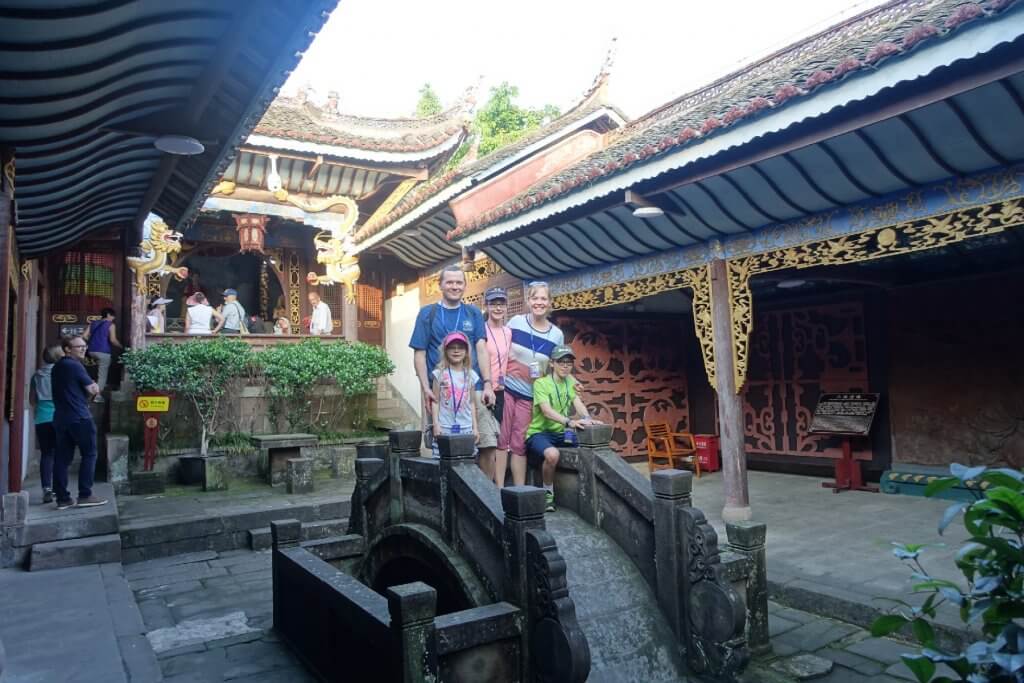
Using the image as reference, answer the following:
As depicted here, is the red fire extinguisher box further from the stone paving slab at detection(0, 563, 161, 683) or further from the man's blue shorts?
the stone paving slab at detection(0, 563, 161, 683)

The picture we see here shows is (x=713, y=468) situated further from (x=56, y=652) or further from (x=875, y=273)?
(x=56, y=652)

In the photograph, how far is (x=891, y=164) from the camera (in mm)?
5492

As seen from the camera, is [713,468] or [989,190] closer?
[989,190]

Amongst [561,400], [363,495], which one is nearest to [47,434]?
[363,495]


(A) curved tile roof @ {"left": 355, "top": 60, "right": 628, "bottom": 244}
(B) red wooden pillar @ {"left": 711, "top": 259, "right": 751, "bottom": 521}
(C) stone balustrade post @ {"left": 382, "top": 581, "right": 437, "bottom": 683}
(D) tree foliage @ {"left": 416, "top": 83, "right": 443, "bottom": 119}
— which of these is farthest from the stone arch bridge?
(D) tree foliage @ {"left": 416, "top": 83, "right": 443, "bottom": 119}

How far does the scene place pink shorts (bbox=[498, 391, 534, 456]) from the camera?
4.76 m

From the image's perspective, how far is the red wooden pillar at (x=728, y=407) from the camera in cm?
687

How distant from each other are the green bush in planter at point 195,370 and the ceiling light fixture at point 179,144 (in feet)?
16.0

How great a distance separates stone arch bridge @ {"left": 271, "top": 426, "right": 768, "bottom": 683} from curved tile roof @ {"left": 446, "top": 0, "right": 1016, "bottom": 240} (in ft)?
10.5

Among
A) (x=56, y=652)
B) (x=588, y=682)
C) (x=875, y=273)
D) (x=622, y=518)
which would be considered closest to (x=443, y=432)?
(x=622, y=518)

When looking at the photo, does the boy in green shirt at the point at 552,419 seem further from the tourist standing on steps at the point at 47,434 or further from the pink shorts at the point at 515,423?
the tourist standing on steps at the point at 47,434

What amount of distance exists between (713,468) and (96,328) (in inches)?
402

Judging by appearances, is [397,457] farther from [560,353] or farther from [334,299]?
[334,299]

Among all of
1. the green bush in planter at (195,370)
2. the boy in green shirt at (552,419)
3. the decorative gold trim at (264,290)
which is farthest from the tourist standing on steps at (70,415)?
the decorative gold trim at (264,290)
